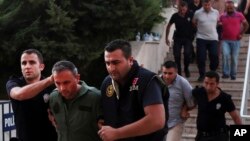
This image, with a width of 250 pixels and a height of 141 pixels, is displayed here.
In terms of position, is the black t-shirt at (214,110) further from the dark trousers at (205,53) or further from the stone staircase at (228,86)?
the dark trousers at (205,53)

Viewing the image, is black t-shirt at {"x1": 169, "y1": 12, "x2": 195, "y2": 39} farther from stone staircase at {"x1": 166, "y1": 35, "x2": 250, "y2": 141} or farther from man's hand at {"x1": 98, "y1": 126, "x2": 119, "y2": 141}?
man's hand at {"x1": 98, "y1": 126, "x2": 119, "y2": 141}

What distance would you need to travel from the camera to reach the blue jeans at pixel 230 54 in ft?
34.7

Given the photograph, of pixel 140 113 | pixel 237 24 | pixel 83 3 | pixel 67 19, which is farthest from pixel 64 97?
pixel 237 24

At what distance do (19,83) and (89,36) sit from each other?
5.82 metres

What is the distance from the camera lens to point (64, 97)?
4.37m

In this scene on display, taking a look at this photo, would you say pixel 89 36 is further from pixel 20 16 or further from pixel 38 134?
pixel 38 134

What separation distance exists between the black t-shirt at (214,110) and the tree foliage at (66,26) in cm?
359

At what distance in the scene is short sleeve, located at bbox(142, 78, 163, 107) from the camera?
3787mm

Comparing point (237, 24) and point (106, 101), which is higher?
point (237, 24)

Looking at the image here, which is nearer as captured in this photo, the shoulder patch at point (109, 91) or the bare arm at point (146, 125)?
the bare arm at point (146, 125)

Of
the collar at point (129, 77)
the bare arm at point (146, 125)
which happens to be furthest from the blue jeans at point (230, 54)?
the bare arm at point (146, 125)

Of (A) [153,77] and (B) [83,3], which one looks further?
(B) [83,3]

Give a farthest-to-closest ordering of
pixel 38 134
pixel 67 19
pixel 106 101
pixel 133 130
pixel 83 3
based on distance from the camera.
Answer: pixel 83 3, pixel 67 19, pixel 38 134, pixel 106 101, pixel 133 130

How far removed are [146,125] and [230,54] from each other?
24.0 feet
